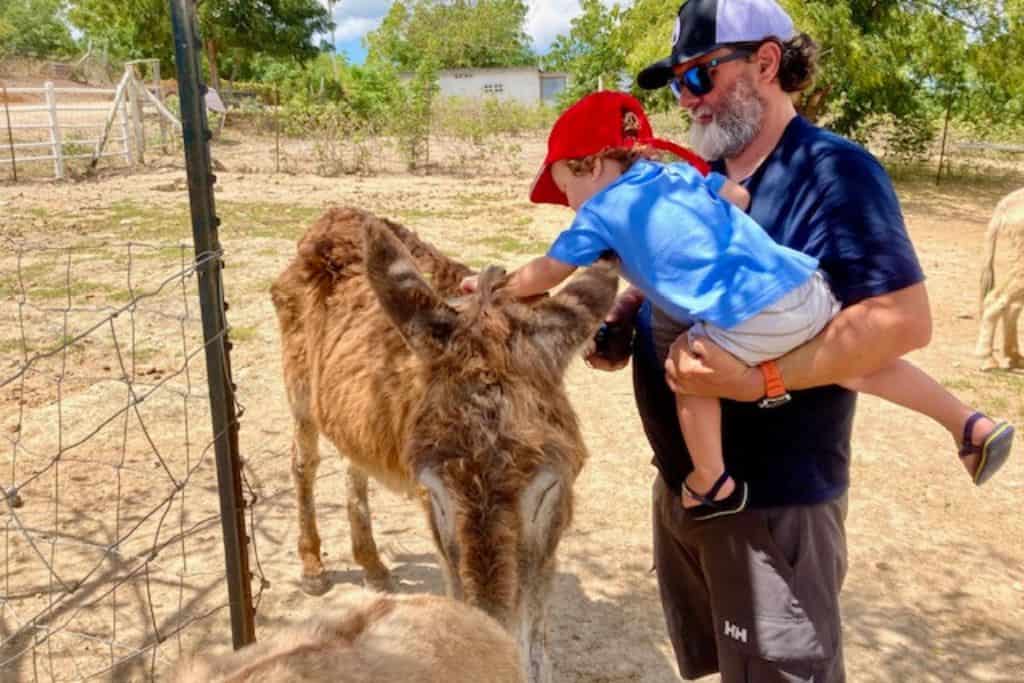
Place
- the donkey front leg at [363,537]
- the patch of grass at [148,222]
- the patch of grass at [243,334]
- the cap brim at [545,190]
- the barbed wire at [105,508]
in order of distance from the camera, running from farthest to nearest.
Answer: the patch of grass at [148,222] → the patch of grass at [243,334] → the donkey front leg at [363,537] → the barbed wire at [105,508] → the cap brim at [545,190]

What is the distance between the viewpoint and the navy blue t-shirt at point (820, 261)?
2.02m

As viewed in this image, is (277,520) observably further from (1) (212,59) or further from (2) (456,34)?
(2) (456,34)

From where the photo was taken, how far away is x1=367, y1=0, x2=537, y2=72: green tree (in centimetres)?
6719

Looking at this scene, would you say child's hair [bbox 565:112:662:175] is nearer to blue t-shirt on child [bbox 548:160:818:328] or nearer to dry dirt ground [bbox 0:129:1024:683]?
blue t-shirt on child [bbox 548:160:818:328]

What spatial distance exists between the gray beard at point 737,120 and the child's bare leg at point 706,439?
81 cm

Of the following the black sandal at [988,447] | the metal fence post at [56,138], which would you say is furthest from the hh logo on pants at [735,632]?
the metal fence post at [56,138]

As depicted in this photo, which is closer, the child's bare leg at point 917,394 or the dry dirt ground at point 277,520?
the child's bare leg at point 917,394

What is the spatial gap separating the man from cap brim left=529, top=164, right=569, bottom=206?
55 cm

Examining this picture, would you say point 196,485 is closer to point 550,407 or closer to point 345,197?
point 550,407

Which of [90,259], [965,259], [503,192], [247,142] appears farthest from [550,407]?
[247,142]

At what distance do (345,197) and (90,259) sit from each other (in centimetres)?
702

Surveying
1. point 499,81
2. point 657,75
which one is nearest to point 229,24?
point 499,81

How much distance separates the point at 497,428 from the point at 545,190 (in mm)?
1053

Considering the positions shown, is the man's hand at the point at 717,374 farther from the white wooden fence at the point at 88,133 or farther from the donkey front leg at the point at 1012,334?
the white wooden fence at the point at 88,133
